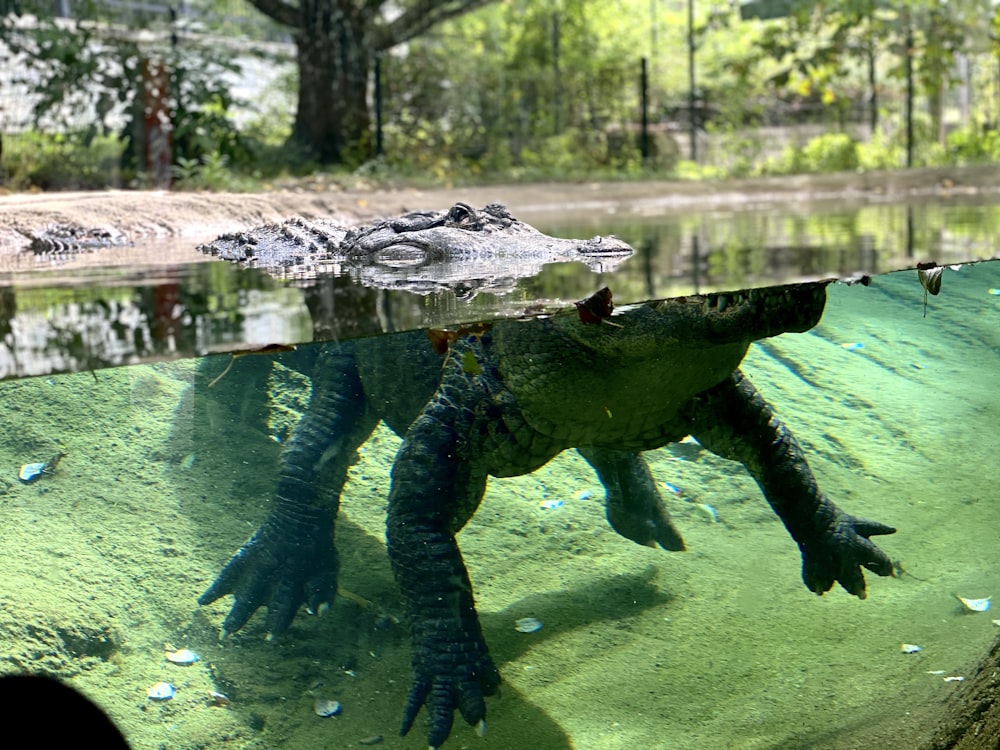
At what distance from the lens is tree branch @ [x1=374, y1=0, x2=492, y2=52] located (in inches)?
199

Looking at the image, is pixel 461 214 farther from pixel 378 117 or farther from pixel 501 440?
pixel 378 117

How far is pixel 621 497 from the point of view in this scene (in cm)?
224

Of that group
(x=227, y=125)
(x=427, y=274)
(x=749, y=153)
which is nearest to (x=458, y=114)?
(x=227, y=125)

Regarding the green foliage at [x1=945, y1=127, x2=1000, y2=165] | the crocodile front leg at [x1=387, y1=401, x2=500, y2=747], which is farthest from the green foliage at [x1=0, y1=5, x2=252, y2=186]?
the green foliage at [x1=945, y1=127, x2=1000, y2=165]

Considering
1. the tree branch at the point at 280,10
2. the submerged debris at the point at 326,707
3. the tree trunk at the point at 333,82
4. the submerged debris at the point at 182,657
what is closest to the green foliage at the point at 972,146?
the tree trunk at the point at 333,82

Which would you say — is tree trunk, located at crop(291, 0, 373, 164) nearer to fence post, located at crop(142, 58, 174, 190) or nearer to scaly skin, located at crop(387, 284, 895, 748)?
fence post, located at crop(142, 58, 174, 190)

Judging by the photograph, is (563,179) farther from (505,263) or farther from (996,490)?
(996,490)

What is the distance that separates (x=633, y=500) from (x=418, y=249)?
3.69 feet

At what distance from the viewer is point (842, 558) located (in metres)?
2.33

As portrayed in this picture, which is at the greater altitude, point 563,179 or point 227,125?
point 227,125

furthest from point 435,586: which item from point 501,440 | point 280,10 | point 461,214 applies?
point 280,10

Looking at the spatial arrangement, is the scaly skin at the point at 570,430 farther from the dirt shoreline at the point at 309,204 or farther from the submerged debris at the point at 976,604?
the dirt shoreline at the point at 309,204

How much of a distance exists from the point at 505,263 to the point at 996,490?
1.55m

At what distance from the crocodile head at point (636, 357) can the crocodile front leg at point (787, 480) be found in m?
0.07
